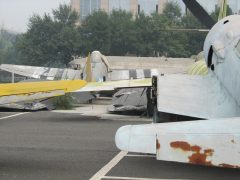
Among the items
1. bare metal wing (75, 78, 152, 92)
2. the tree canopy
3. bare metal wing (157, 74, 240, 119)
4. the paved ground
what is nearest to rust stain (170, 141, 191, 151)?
the paved ground

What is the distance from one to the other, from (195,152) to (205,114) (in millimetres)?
2688

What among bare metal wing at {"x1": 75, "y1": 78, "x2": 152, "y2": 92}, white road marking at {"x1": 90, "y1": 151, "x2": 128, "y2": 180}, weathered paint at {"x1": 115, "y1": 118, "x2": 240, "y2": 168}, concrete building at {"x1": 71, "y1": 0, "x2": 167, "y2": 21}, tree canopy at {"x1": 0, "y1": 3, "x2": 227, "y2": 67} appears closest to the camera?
weathered paint at {"x1": 115, "y1": 118, "x2": 240, "y2": 168}

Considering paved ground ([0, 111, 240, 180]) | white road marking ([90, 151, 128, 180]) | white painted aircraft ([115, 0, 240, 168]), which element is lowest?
white road marking ([90, 151, 128, 180])

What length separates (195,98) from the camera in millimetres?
8328

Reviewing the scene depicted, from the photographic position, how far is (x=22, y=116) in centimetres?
1684

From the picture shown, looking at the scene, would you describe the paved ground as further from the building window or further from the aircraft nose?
the building window

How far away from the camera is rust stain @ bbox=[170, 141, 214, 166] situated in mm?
5219

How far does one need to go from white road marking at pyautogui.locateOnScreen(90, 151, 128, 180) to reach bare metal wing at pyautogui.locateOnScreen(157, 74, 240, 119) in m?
1.25

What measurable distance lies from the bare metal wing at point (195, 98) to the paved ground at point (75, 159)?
891 millimetres

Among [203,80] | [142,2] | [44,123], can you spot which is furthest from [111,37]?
[203,80]

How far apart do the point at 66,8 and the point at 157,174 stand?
69.3 metres

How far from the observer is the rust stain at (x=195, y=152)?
205 inches

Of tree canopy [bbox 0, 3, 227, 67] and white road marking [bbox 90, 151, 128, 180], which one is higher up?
tree canopy [bbox 0, 3, 227, 67]

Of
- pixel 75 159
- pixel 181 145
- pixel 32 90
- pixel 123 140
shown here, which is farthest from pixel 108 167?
pixel 181 145
